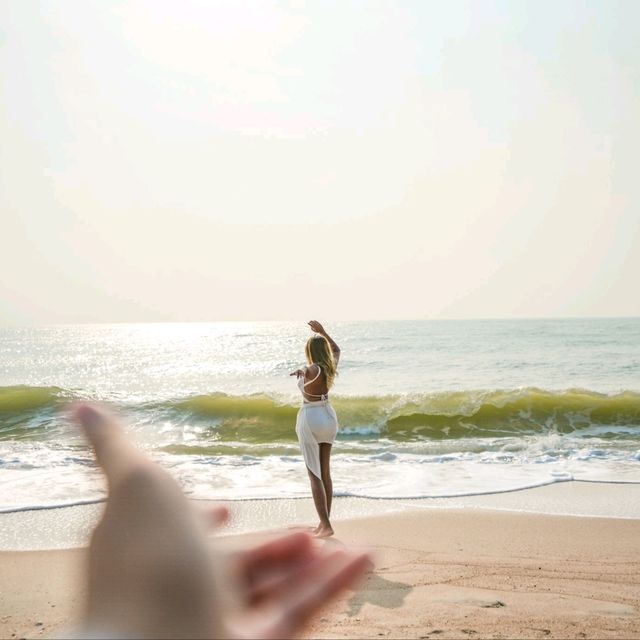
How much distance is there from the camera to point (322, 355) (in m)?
7.04

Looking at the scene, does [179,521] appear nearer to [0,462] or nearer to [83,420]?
[83,420]

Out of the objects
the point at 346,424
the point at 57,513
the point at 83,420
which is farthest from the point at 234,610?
the point at 346,424

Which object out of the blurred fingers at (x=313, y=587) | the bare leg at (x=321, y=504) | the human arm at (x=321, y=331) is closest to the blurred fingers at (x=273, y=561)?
the blurred fingers at (x=313, y=587)

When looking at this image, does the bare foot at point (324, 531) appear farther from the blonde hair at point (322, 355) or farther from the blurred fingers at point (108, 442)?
the blurred fingers at point (108, 442)

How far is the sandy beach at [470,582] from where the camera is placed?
4.21 m

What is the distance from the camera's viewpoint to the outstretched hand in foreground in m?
0.62

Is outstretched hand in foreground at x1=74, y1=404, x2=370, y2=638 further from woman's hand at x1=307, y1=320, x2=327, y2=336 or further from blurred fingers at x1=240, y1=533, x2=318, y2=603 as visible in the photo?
woman's hand at x1=307, y1=320, x2=327, y2=336

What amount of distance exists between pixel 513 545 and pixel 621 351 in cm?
3497

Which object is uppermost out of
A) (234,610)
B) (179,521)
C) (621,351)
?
(179,521)

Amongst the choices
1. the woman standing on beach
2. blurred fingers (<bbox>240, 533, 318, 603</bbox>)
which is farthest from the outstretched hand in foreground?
the woman standing on beach

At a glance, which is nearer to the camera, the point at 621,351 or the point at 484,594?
the point at 484,594

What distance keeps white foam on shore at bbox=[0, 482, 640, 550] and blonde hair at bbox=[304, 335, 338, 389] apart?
1593 mm

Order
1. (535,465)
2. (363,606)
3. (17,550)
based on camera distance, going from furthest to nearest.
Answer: (535,465), (17,550), (363,606)

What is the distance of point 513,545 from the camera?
6336 mm
